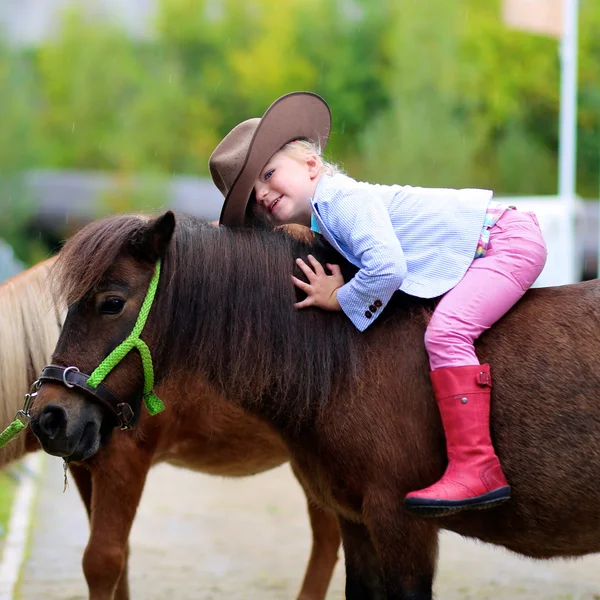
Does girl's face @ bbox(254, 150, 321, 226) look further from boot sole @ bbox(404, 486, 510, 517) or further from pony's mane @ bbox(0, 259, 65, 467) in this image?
pony's mane @ bbox(0, 259, 65, 467)

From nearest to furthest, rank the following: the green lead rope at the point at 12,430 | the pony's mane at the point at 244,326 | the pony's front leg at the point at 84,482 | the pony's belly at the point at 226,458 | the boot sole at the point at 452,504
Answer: the boot sole at the point at 452,504
the pony's mane at the point at 244,326
the green lead rope at the point at 12,430
the pony's front leg at the point at 84,482
the pony's belly at the point at 226,458

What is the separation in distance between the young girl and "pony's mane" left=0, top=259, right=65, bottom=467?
1310mm

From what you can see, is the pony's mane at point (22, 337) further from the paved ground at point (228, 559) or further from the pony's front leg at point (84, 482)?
the paved ground at point (228, 559)

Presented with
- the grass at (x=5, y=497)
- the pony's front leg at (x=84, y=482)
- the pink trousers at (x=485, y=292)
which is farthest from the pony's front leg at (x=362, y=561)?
the grass at (x=5, y=497)

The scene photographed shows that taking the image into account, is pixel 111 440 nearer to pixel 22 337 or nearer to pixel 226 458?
pixel 22 337

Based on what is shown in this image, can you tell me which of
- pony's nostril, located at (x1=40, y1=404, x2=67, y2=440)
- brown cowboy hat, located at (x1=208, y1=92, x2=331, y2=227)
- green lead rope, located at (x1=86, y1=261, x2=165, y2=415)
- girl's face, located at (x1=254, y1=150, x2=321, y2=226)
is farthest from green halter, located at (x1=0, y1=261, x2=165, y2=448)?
girl's face, located at (x1=254, y1=150, x2=321, y2=226)

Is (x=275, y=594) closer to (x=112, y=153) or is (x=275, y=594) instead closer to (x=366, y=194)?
(x=366, y=194)

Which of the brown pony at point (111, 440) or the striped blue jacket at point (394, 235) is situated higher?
the striped blue jacket at point (394, 235)

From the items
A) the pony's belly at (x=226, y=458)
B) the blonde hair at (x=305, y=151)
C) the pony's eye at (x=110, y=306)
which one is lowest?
the pony's belly at (x=226, y=458)

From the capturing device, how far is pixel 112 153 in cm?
4097

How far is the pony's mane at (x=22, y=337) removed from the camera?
415 cm

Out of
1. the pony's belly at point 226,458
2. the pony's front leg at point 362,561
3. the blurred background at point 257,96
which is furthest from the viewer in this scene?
the blurred background at point 257,96

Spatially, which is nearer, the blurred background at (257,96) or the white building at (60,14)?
the blurred background at (257,96)

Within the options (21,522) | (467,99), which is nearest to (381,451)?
(21,522)
